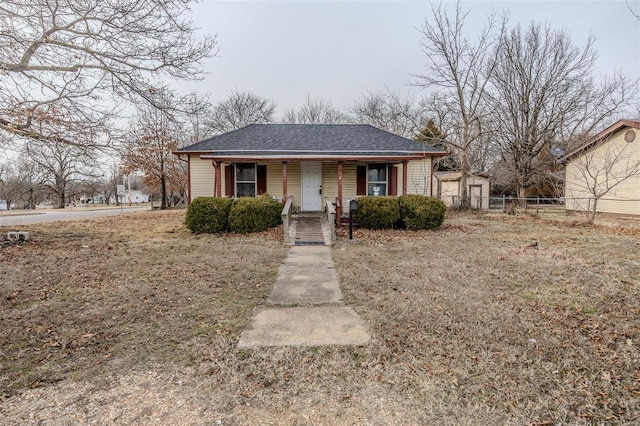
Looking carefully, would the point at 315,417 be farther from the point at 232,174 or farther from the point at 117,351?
the point at 232,174

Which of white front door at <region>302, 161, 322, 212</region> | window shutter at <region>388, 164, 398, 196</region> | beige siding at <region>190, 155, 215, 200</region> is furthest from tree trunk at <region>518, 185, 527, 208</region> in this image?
beige siding at <region>190, 155, 215, 200</region>

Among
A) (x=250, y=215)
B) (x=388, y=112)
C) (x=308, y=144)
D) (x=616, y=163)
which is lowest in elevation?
(x=250, y=215)

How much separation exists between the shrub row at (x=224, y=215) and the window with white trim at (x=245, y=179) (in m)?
3.29

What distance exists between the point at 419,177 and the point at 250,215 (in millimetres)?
8357

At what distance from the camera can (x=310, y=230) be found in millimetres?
10555

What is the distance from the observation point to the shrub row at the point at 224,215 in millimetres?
10578

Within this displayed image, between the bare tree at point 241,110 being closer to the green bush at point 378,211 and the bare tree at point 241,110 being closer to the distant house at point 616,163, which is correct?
the green bush at point 378,211

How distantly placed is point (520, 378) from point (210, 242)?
8.17m

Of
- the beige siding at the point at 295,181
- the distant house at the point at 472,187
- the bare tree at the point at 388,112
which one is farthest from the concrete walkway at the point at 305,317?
the bare tree at the point at 388,112

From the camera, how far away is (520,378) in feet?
8.71

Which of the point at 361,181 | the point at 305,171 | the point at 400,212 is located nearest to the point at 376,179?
the point at 361,181

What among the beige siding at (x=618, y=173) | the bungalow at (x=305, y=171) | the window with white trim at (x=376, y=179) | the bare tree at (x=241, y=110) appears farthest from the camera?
the bare tree at (x=241, y=110)

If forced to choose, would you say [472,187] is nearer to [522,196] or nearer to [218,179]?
[522,196]

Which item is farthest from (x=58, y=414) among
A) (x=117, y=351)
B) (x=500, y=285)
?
(x=500, y=285)
